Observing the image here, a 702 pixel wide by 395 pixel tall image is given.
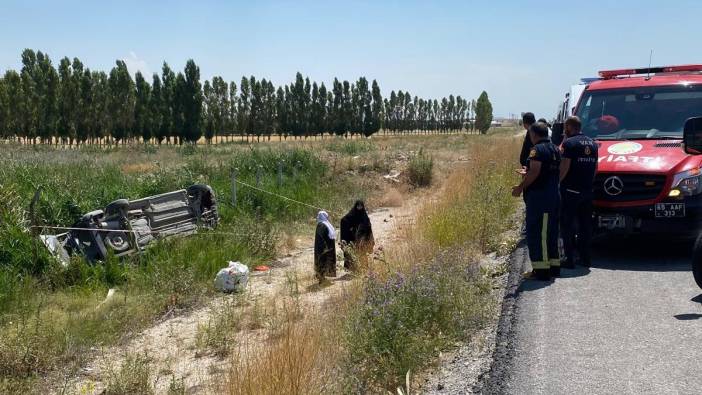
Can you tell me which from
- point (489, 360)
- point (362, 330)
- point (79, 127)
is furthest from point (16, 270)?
point (79, 127)

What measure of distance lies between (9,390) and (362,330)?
11.8ft

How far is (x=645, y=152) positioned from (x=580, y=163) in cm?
129

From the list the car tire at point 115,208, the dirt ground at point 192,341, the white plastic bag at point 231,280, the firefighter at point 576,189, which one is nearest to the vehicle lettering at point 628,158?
the firefighter at point 576,189

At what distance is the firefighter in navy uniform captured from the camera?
740 centimetres

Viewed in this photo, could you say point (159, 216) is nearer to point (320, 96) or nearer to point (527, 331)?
point (527, 331)

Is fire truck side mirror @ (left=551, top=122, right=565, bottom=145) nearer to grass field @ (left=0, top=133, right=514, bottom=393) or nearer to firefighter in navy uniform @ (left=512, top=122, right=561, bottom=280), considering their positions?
grass field @ (left=0, top=133, right=514, bottom=393)

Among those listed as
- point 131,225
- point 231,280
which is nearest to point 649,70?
point 231,280

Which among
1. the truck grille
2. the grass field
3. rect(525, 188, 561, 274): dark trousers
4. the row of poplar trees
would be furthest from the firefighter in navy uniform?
the row of poplar trees

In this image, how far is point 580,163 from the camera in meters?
7.93

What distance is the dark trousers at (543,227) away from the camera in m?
7.39

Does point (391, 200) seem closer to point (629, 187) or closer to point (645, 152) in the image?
point (645, 152)

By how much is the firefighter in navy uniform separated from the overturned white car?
21.0ft

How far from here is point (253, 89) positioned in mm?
82375

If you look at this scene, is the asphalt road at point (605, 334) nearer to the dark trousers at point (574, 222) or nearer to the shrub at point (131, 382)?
the dark trousers at point (574, 222)
